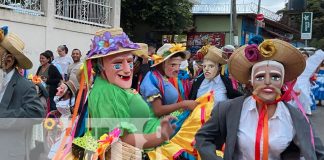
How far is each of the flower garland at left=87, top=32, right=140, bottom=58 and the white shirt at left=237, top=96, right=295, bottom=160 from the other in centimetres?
99

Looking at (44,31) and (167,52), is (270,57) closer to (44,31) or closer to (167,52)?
(167,52)

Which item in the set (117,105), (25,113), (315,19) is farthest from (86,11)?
(315,19)

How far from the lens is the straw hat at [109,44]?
141 inches

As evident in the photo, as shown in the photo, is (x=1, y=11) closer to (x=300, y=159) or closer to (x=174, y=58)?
(x=174, y=58)

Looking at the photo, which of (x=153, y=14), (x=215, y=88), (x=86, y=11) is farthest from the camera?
(x=153, y=14)

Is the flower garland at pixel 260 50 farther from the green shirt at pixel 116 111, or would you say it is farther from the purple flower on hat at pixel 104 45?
the purple flower on hat at pixel 104 45

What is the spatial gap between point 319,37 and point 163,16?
2731cm

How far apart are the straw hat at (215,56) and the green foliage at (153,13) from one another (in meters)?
17.9

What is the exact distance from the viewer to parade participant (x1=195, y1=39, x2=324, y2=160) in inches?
119

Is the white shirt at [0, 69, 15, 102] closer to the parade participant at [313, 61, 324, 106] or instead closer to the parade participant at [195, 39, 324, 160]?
the parade participant at [195, 39, 324, 160]

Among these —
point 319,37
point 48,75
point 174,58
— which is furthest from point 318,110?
point 319,37

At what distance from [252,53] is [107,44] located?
1026 mm

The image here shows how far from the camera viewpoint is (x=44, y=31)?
12.7 meters

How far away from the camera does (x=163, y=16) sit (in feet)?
81.3
